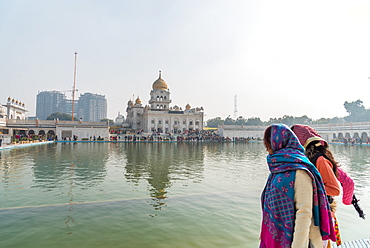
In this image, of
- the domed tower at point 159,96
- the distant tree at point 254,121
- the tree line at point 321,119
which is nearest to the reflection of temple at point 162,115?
the domed tower at point 159,96

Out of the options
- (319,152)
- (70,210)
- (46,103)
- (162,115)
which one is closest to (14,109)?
(162,115)

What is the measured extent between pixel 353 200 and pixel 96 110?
6676 inches

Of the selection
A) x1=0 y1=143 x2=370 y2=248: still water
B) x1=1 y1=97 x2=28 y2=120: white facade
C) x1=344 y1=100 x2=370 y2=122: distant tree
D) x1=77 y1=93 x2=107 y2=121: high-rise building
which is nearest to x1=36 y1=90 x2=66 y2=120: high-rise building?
x1=77 y1=93 x2=107 y2=121: high-rise building

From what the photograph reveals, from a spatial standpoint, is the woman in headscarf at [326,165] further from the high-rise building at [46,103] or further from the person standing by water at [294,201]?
the high-rise building at [46,103]

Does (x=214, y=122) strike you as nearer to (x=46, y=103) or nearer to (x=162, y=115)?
(x=162, y=115)

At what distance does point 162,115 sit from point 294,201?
190ft

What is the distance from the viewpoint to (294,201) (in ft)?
7.09

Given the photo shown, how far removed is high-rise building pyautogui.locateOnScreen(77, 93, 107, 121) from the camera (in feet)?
522

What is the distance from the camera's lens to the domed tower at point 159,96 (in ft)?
205

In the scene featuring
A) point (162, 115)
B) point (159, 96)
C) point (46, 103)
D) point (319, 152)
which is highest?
point (46, 103)

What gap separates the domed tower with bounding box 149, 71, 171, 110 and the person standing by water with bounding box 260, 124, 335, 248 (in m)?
60.5

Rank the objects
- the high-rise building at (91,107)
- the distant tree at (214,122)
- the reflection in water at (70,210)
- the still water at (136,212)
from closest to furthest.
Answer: the still water at (136,212)
the reflection in water at (70,210)
the distant tree at (214,122)
the high-rise building at (91,107)

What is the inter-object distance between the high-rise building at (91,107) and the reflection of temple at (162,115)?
104 m

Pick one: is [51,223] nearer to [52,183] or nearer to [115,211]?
[115,211]
